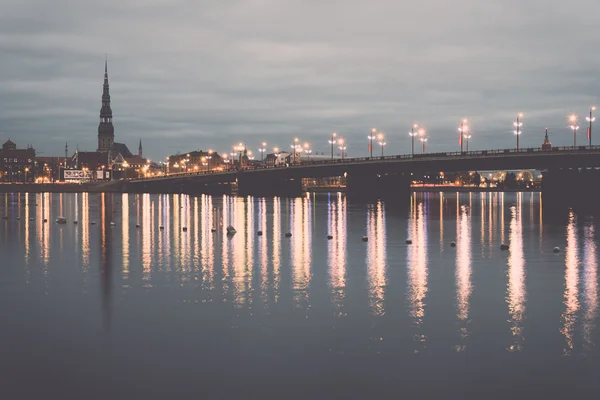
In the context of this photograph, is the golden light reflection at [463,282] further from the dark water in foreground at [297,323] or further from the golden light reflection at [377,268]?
the golden light reflection at [377,268]

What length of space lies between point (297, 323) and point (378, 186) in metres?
154

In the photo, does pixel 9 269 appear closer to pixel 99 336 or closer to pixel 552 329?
pixel 99 336

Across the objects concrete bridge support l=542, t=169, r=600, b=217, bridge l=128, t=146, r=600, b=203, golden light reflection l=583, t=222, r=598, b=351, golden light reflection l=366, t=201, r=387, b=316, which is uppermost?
bridge l=128, t=146, r=600, b=203

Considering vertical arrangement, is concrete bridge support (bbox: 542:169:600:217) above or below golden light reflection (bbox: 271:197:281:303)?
above

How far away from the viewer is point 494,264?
3775cm

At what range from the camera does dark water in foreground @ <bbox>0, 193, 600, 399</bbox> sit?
1585 centimetres

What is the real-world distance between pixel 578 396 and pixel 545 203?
119 metres

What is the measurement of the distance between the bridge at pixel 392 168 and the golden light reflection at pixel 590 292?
2524 inches

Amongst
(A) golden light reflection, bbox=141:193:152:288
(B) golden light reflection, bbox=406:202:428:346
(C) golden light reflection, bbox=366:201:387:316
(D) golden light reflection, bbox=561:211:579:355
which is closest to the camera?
(D) golden light reflection, bbox=561:211:579:355

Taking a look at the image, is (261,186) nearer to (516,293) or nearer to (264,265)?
(264,265)

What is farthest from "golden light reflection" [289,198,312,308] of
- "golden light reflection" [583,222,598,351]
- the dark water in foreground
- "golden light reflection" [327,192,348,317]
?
"golden light reflection" [583,222,598,351]

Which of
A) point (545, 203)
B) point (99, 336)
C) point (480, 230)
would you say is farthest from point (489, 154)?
point (99, 336)

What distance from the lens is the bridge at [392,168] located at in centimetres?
11100

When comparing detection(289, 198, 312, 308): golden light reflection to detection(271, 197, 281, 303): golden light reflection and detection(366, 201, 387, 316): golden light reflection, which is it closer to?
detection(271, 197, 281, 303): golden light reflection
